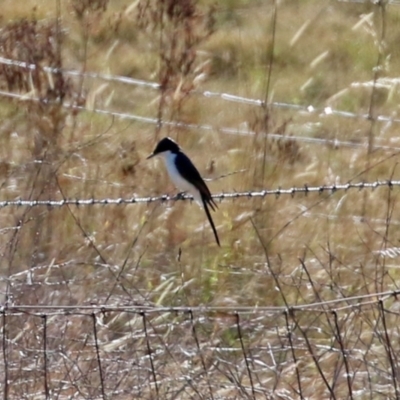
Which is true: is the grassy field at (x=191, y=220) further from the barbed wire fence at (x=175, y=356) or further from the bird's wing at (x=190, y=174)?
the bird's wing at (x=190, y=174)

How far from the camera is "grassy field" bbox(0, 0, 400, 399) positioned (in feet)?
14.2

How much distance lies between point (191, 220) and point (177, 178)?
0.67 metres

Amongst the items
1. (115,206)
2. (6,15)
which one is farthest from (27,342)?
(6,15)

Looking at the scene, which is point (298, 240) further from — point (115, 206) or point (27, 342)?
point (27, 342)

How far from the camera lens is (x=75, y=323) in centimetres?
489

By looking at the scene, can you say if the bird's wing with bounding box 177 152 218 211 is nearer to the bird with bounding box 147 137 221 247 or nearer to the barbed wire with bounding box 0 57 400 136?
the bird with bounding box 147 137 221 247

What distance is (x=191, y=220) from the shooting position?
7.27 m

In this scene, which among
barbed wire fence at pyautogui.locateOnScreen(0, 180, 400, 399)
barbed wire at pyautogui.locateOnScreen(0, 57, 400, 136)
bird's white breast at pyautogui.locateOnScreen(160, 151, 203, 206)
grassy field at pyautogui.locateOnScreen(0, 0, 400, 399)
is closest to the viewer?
barbed wire fence at pyautogui.locateOnScreen(0, 180, 400, 399)

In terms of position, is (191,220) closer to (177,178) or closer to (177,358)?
(177,178)

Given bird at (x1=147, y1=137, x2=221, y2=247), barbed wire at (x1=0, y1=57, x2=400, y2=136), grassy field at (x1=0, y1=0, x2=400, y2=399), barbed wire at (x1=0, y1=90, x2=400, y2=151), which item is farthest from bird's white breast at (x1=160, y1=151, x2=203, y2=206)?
barbed wire at (x1=0, y1=57, x2=400, y2=136)

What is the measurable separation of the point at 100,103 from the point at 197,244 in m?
2.59

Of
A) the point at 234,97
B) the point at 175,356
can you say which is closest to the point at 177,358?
the point at 175,356

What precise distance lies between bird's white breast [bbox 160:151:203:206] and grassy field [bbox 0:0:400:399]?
8.1 inches

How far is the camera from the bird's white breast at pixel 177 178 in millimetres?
6605
